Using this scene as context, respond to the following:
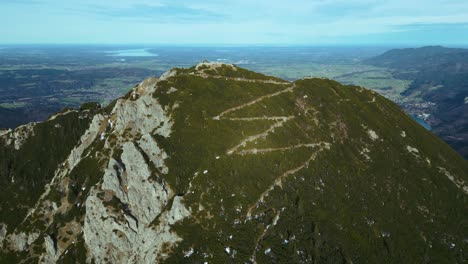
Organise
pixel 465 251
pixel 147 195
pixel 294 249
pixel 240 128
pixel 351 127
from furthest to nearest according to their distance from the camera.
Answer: pixel 351 127
pixel 240 128
pixel 147 195
pixel 465 251
pixel 294 249

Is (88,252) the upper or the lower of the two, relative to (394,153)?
lower

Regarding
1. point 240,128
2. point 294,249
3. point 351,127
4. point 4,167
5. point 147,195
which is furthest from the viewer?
point 4,167

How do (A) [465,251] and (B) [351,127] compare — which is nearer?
(A) [465,251]

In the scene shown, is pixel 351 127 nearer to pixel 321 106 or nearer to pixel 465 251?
pixel 321 106

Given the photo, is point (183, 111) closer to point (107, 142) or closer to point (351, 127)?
point (107, 142)

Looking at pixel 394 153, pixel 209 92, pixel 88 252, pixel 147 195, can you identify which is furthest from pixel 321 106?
pixel 88 252

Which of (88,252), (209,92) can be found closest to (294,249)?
(88,252)

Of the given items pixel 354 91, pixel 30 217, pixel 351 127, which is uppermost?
pixel 354 91
